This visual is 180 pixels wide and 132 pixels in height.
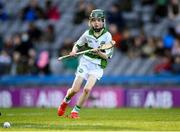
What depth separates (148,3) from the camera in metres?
30.3

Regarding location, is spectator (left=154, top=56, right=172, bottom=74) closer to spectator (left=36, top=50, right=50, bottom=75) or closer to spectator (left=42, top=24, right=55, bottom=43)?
spectator (left=36, top=50, right=50, bottom=75)

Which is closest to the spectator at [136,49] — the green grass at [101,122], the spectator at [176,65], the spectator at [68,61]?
the spectator at [176,65]

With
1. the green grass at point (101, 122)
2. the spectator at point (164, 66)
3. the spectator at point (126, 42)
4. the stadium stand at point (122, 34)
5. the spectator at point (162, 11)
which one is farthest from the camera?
the spectator at point (162, 11)

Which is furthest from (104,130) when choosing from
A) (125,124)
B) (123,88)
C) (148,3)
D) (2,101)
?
(148,3)

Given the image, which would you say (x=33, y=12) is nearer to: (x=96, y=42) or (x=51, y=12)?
(x=51, y=12)

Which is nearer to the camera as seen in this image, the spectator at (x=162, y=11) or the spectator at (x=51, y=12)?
the spectator at (x=162, y=11)

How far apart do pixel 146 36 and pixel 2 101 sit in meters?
5.56

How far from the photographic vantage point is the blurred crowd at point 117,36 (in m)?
27.9

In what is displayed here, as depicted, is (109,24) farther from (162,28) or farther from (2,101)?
(2,101)

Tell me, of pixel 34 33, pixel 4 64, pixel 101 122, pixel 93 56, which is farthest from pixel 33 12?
pixel 101 122

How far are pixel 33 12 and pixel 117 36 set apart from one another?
4622 millimetres

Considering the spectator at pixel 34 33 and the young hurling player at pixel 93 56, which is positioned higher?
the spectator at pixel 34 33

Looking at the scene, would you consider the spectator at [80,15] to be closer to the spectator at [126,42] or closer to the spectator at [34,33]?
the spectator at [34,33]

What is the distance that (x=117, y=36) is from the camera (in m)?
28.7
